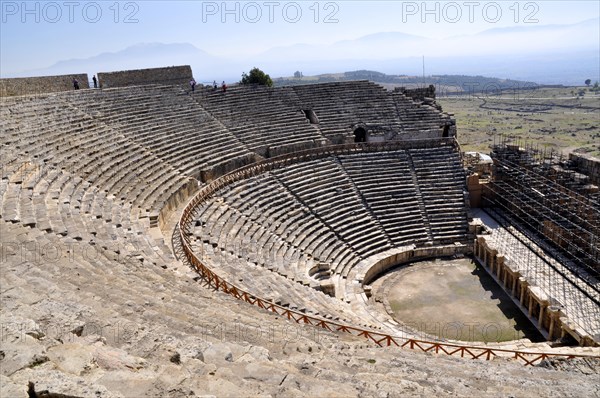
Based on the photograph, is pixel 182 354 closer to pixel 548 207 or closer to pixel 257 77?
pixel 548 207

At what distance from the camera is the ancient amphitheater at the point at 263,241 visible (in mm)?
6156

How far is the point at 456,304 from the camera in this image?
18.5 meters

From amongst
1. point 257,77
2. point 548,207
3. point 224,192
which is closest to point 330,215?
point 224,192

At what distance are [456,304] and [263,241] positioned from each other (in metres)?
8.14

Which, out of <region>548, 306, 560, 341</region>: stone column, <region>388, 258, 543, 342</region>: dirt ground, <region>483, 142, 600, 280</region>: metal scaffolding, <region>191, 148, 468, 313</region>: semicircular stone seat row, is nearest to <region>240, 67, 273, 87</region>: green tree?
<region>191, 148, 468, 313</region>: semicircular stone seat row

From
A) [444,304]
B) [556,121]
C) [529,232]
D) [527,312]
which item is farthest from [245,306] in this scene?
[556,121]

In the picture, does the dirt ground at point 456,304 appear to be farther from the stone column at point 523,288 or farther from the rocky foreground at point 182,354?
the rocky foreground at point 182,354

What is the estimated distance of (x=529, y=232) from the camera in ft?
74.0

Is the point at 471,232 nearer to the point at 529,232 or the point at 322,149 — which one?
the point at 529,232

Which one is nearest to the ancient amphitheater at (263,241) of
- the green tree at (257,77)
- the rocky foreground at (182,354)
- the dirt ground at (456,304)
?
the rocky foreground at (182,354)

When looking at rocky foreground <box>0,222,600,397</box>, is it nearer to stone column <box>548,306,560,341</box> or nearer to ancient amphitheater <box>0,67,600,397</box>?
ancient amphitheater <box>0,67,600,397</box>

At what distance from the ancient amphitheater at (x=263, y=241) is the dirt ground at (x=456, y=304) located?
54 centimetres

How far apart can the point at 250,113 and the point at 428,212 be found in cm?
1260

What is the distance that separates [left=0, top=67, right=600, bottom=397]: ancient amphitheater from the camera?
6.16 m
